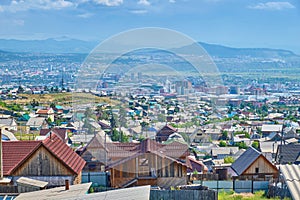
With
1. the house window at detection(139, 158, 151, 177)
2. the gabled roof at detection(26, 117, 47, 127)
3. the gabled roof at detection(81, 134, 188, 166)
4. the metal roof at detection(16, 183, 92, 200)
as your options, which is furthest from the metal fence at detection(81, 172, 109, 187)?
the gabled roof at detection(26, 117, 47, 127)

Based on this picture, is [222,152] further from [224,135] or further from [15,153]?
[15,153]

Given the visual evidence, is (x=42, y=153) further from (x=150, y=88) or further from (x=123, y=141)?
(x=150, y=88)

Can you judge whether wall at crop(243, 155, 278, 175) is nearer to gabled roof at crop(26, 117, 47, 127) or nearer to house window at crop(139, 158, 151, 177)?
house window at crop(139, 158, 151, 177)

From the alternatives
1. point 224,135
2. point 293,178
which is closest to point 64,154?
point 293,178

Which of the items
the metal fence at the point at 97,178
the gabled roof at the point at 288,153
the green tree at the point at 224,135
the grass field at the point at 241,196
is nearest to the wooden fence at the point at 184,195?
the grass field at the point at 241,196

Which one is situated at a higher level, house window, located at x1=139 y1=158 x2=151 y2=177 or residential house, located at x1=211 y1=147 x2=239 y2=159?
house window, located at x1=139 y1=158 x2=151 y2=177

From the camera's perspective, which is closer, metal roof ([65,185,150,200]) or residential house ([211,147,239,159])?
metal roof ([65,185,150,200])

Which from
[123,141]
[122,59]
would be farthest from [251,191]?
[122,59]
